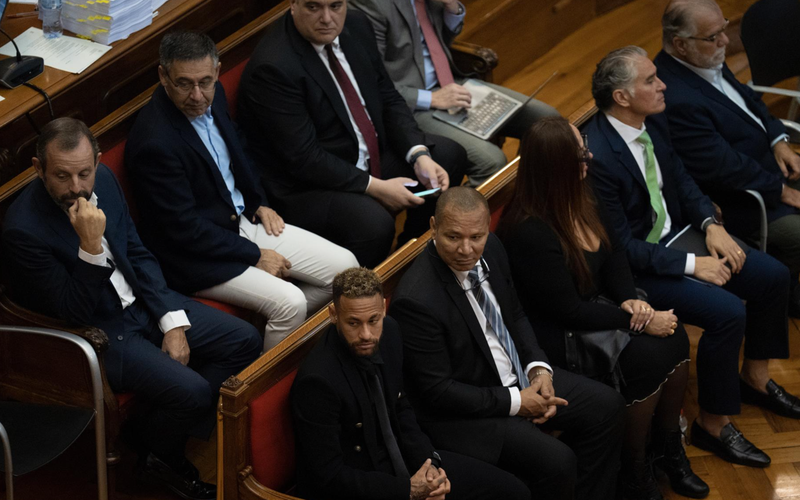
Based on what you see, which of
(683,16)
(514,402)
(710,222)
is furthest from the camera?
(683,16)

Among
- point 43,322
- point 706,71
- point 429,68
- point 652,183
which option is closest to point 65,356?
point 43,322

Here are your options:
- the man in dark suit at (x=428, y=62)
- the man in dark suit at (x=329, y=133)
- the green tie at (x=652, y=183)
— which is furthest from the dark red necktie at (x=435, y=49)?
the green tie at (x=652, y=183)

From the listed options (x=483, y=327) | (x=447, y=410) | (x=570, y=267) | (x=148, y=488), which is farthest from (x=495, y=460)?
(x=148, y=488)

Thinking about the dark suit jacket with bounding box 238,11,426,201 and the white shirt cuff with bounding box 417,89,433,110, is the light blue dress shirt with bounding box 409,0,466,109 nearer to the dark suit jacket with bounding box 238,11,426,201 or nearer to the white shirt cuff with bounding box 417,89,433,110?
the white shirt cuff with bounding box 417,89,433,110

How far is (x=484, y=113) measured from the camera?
3557 mm

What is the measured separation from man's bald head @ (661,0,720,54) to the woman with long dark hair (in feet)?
2.64

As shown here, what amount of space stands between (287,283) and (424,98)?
0.97 meters

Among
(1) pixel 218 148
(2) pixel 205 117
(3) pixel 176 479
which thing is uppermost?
(2) pixel 205 117

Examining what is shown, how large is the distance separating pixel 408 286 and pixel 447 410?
0.32 metres

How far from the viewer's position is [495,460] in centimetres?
251

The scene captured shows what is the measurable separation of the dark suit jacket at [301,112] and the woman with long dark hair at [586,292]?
0.60m

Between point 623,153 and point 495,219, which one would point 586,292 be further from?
point 623,153

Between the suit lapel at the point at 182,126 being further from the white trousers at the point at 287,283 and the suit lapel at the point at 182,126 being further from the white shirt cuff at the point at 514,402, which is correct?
the white shirt cuff at the point at 514,402

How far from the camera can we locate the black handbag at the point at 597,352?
2.79 m
